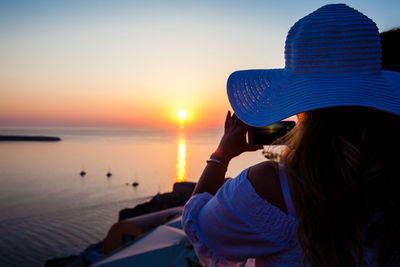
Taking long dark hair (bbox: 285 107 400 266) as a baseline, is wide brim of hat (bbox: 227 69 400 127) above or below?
above

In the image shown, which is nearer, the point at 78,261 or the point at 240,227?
the point at 240,227

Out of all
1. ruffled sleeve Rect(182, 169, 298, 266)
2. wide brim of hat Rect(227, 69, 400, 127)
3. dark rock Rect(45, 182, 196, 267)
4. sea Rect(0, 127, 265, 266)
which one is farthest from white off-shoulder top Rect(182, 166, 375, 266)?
dark rock Rect(45, 182, 196, 267)

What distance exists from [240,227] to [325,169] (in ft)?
0.97

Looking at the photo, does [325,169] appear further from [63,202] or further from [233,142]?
[63,202]

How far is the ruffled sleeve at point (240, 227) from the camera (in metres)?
0.81

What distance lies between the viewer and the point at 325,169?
0.75 meters

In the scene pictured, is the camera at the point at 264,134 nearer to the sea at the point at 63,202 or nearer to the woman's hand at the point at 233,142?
the woman's hand at the point at 233,142

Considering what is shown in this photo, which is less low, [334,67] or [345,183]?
[334,67]

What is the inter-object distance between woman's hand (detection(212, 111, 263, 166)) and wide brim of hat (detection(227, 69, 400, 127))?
260mm

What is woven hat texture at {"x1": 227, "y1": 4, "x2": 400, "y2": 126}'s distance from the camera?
764 mm

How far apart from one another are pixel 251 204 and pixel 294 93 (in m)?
0.35

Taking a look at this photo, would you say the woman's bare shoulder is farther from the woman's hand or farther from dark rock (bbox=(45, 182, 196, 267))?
dark rock (bbox=(45, 182, 196, 267))

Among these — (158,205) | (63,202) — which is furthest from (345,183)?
(63,202)

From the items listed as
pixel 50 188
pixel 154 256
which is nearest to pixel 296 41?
pixel 154 256
